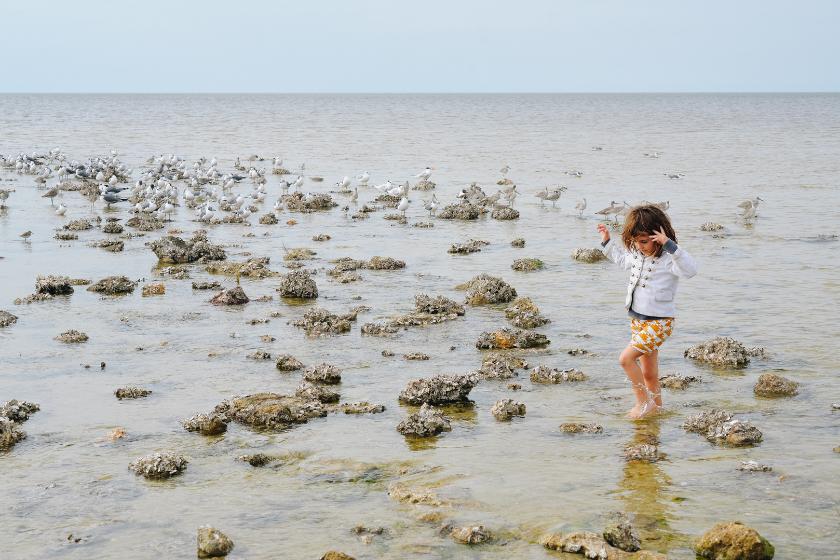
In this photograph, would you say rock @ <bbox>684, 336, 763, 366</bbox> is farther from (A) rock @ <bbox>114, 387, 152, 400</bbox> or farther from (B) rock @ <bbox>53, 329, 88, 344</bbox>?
(B) rock @ <bbox>53, 329, 88, 344</bbox>

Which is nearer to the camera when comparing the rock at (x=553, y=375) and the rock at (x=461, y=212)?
the rock at (x=553, y=375)

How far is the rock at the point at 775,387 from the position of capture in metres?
7.57

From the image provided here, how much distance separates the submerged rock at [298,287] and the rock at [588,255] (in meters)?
5.26

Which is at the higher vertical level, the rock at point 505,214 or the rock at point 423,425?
the rock at point 505,214

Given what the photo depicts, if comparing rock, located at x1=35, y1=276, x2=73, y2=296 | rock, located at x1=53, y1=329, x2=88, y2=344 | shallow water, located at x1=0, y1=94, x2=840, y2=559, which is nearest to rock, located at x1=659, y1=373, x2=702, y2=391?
shallow water, located at x1=0, y1=94, x2=840, y2=559

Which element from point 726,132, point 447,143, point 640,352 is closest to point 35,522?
point 640,352

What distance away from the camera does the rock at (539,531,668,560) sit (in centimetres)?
455

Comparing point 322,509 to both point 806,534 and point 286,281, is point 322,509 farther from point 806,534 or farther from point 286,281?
point 286,281

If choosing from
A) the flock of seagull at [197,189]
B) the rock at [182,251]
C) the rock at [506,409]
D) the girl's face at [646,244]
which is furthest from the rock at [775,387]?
the flock of seagull at [197,189]

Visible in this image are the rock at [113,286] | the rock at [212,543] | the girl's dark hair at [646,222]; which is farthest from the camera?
the rock at [113,286]

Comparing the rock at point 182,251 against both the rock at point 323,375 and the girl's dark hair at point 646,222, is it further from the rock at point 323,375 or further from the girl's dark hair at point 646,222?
the girl's dark hair at point 646,222

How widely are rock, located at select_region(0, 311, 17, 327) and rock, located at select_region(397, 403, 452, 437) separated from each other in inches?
252

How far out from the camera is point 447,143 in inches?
1912

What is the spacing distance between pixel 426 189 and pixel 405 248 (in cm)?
1019
